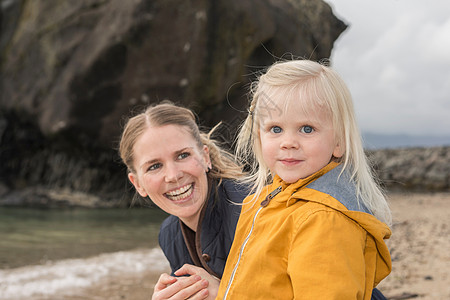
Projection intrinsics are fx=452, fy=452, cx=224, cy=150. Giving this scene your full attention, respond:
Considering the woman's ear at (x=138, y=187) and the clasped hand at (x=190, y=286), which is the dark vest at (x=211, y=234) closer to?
the clasped hand at (x=190, y=286)

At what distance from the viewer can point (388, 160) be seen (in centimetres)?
1553

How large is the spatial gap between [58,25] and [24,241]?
5.44 m

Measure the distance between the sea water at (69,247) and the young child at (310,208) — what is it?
3.14 meters

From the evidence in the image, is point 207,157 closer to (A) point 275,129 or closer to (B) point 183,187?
(B) point 183,187

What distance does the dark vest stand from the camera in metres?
2.02

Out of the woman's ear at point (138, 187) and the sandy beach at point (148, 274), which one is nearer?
the woman's ear at point (138, 187)

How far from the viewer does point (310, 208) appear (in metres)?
1.34

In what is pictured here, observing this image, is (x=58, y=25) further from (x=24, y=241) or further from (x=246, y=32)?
(x=24, y=241)

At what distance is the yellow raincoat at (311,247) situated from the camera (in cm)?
123

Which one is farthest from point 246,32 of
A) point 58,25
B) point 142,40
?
point 58,25

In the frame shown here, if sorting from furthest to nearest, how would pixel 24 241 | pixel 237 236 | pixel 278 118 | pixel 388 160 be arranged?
pixel 388 160 → pixel 24 241 → pixel 237 236 → pixel 278 118

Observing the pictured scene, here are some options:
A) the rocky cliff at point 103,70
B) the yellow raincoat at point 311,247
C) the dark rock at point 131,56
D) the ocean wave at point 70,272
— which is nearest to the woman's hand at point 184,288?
the yellow raincoat at point 311,247

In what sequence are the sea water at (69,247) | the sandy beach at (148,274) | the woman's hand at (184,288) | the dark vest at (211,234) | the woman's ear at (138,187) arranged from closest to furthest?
the woman's hand at (184,288) < the dark vest at (211,234) < the woman's ear at (138,187) < the sandy beach at (148,274) < the sea water at (69,247)

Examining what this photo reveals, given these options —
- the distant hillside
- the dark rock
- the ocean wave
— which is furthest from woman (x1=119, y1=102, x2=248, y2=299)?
the distant hillside
